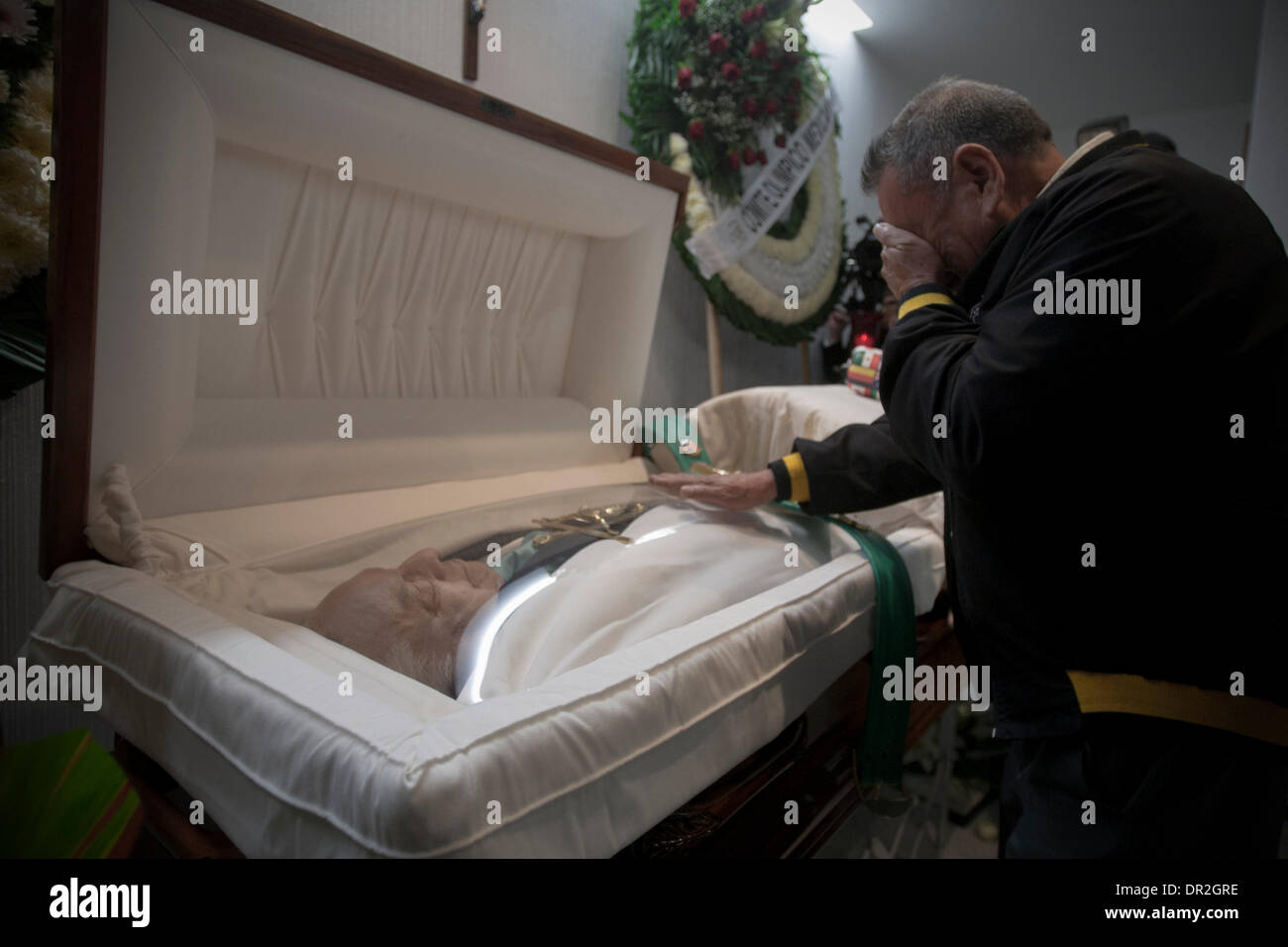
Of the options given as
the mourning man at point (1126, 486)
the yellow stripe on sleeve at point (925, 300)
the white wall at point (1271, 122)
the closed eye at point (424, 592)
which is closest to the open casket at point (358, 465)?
the closed eye at point (424, 592)

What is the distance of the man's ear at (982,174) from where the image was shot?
90 cm

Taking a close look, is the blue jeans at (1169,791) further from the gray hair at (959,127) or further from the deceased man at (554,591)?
the gray hair at (959,127)

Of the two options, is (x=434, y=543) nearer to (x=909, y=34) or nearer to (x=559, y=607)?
(x=559, y=607)

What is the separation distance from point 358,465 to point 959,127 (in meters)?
1.09

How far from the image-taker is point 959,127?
907 millimetres

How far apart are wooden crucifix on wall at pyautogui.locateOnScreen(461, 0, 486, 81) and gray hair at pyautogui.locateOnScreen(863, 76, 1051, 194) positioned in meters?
1.00

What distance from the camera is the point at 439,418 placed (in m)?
1.44

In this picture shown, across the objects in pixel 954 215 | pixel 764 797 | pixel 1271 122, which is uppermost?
pixel 1271 122

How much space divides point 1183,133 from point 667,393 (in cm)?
149

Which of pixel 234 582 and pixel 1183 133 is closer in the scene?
pixel 234 582

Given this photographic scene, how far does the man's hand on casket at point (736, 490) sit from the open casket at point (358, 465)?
122 mm

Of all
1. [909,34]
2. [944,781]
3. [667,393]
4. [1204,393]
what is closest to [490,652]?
[1204,393]

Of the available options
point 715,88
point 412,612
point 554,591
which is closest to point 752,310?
point 715,88

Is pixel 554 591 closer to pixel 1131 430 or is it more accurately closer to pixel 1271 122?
pixel 1131 430
